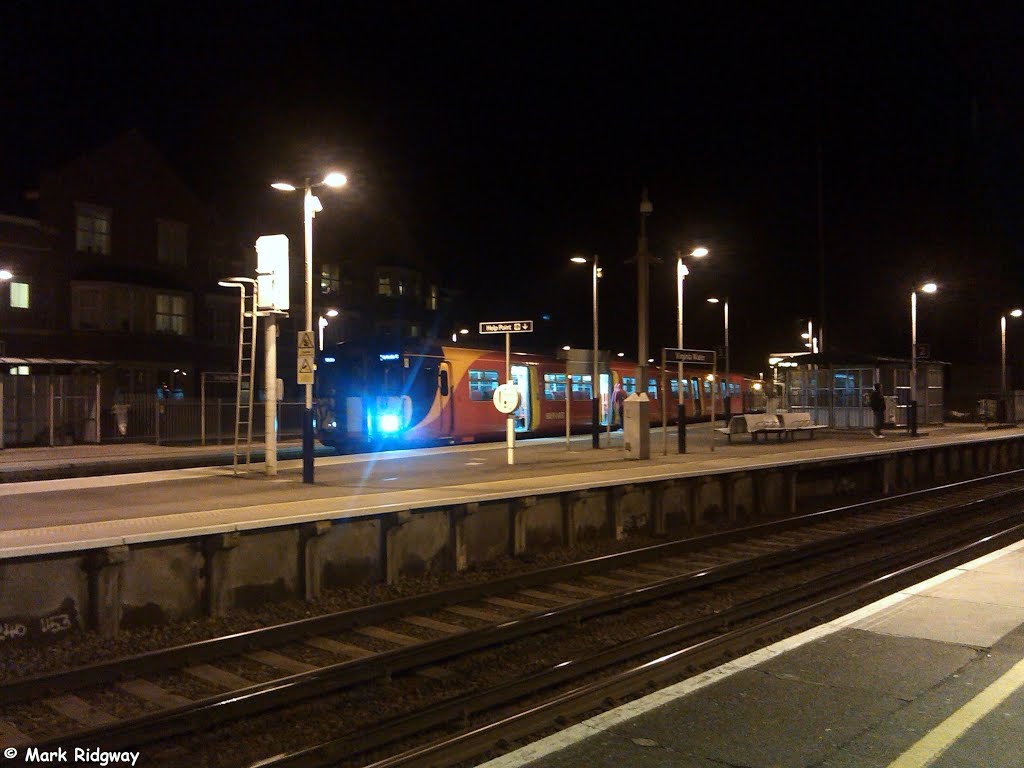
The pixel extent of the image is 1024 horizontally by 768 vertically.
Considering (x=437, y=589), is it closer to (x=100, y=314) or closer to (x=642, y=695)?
(x=642, y=695)

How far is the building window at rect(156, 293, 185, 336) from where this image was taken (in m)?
40.7

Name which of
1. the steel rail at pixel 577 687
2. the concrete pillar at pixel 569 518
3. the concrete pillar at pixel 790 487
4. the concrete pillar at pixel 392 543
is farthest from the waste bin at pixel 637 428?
the concrete pillar at pixel 392 543

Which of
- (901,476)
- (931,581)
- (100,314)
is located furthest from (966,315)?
(931,581)

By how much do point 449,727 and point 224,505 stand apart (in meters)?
7.68

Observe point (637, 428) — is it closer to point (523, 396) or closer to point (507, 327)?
point (507, 327)

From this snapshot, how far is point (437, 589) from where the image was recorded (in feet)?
35.9

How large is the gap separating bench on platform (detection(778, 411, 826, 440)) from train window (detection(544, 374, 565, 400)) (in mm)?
7399

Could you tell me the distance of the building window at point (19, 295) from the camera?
116 ft

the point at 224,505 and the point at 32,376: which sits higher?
the point at 32,376

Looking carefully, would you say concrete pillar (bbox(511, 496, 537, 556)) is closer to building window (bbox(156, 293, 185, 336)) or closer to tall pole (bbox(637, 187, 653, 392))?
tall pole (bbox(637, 187, 653, 392))

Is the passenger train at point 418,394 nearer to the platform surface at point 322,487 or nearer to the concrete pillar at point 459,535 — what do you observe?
the platform surface at point 322,487

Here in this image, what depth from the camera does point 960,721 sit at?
573cm

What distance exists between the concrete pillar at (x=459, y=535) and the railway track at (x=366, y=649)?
150 cm

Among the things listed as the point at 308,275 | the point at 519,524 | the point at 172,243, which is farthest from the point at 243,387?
the point at 519,524
